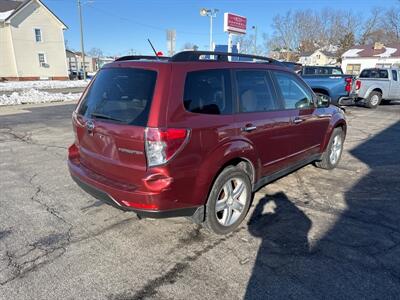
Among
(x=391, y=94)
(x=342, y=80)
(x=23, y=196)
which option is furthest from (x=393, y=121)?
(x=23, y=196)

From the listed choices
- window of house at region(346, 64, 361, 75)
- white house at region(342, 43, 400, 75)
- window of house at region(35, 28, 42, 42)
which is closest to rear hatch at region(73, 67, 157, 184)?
window of house at region(35, 28, 42, 42)

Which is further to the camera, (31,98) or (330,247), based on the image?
(31,98)

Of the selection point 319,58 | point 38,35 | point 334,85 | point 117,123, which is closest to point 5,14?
point 38,35

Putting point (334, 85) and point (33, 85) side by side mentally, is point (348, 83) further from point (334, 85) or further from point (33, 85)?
point (33, 85)

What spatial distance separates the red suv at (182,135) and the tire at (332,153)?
5.96ft

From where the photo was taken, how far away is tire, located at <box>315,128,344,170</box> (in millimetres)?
5586

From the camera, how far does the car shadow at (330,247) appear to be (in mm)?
2643

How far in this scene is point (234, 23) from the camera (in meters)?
20.2

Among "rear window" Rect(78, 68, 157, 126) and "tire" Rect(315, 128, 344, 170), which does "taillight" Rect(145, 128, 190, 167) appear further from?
"tire" Rect(315, 128, 344, 170)

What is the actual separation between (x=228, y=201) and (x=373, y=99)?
14.6m

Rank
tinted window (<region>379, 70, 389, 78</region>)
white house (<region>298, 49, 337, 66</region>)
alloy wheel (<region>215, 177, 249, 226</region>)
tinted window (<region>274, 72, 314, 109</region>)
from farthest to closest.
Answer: white house (<region>298, 49, 337, 66</region>) < tinted window (<region>379, 70, 389, 78</region>) < tinted window (<region>274, 72, 314, 109</region>) < alloy wheel (<region>215, 177, 249, 226</region>)

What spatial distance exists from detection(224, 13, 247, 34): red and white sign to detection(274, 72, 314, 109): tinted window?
16414 millimetres

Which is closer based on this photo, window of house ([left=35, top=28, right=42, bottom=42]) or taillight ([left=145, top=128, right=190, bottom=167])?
taillight ([left=145, top=128, right=190, bottom=167])

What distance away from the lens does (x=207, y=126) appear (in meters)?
3.00
